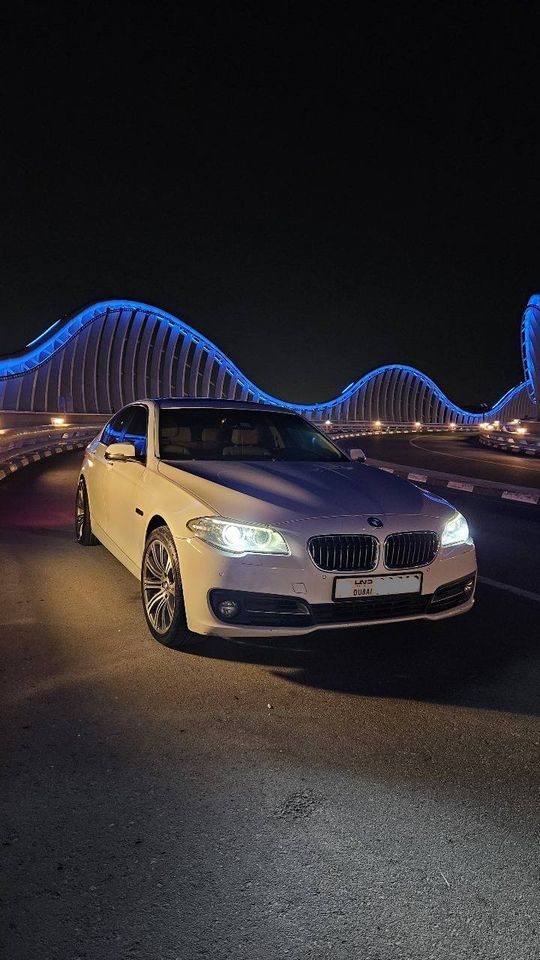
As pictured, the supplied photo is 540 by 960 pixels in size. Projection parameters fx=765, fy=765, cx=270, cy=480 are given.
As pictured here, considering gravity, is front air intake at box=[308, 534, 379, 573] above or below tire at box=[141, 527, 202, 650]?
above

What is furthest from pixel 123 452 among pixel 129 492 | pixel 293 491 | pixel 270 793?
pixel 270 793

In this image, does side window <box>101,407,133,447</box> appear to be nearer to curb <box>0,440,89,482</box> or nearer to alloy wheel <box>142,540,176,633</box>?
alloy wheel <box>142,540,176,633</box>

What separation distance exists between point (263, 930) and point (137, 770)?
111 cm

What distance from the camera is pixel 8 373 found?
154ft

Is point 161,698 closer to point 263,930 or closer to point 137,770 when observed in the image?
point 137,770

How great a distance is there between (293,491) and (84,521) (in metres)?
3.57

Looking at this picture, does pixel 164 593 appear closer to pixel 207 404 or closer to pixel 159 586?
pixel 159 586

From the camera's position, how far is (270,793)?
2.94m

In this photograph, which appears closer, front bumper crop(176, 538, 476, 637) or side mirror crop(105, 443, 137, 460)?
front bumper crop(176, 538, 476, 637)

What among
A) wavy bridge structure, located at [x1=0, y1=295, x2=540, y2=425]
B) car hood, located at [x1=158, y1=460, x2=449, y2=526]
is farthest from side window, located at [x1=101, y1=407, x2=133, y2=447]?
wavy bridge structure, located at [x1=0, y1=295, x2=540, y2=425]

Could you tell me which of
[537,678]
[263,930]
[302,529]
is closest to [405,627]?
[537,678]

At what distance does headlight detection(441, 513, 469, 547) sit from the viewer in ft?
15.3

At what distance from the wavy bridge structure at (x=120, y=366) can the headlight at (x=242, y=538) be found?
138 feet

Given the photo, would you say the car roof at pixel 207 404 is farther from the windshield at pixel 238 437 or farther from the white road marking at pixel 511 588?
→ the white road marking at pixel 511 588
